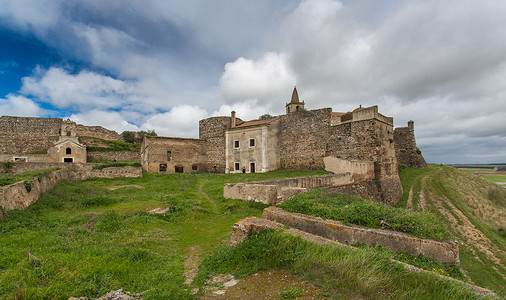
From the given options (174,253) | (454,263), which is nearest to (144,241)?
(174,253)

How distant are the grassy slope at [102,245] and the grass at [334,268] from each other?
3.60 feet

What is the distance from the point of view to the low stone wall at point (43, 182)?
7296 millimetres

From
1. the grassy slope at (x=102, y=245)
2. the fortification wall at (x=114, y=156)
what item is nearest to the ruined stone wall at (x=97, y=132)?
the fortification wall at (x=114, y=156)

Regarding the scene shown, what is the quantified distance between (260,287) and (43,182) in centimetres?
1283

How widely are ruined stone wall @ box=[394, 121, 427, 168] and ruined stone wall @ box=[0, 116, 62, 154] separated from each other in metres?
44.5

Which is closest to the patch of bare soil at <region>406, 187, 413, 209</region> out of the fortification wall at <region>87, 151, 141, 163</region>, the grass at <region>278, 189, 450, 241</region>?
the grass at <region>278, 189, 450, 241</region>

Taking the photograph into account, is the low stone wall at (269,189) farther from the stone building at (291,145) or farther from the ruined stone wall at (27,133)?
the ruined stone wall at (27,133)

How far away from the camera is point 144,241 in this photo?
572cm

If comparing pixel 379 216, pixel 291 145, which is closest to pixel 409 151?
pixel 291 145

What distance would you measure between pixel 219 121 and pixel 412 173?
956 inches

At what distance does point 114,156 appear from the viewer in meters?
27.9

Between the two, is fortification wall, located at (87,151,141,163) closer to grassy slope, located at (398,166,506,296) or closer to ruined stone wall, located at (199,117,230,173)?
ruined stone wall, located at (199,117,230,173)

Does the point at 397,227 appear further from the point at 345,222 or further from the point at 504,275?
the point at 504,275

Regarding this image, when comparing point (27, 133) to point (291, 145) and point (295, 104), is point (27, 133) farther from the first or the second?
point (295, 104)
